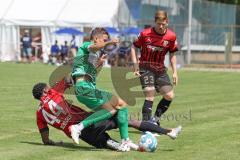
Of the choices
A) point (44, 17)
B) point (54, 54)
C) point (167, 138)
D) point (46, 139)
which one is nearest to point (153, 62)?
point (167, 138)

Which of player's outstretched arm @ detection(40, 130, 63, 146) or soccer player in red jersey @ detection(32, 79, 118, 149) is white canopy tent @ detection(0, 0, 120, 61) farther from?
soccer player in red jersey @ detection(32, 79, 118, 149)

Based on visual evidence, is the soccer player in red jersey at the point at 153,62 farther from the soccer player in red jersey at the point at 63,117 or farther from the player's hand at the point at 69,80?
the soccer player in red jersey at the point at 63,117

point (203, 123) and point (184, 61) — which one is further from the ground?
point (203, 123)

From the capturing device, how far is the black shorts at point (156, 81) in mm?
11562

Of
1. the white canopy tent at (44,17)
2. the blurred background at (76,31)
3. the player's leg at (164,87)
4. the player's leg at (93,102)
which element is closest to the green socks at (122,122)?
the player's leg at (93,102)

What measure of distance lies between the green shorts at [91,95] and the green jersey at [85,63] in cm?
15

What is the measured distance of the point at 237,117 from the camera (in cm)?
1407

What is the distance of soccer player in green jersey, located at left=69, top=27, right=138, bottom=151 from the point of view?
9305mm

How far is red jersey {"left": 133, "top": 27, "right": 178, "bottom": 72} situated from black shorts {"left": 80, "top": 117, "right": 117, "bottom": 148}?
2.32 metres

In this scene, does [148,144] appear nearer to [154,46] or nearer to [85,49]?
[85,49]

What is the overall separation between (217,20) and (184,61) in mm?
10354

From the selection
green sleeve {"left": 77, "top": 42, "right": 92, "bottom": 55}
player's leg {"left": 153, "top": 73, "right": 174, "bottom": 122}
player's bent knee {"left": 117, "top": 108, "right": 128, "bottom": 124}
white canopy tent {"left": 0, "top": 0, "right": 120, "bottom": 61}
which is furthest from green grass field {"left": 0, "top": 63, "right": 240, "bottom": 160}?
white canopy tent {"left": 0, "top": 0, "right": 120, "bottom": 61}

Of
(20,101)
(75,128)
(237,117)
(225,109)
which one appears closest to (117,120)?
(75,128)

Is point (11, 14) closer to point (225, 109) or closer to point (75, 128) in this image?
point (225, 109)
